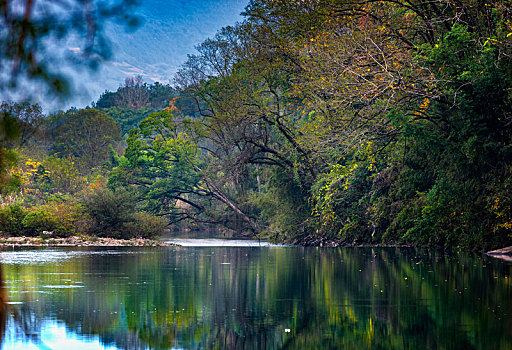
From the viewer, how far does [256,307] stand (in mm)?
8688

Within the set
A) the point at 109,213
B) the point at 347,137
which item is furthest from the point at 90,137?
the point at 347,137

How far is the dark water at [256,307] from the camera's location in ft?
21.2

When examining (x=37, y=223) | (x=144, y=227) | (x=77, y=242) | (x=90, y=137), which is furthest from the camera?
(x=90, y=137)

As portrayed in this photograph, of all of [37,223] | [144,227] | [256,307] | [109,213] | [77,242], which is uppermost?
[109,213]

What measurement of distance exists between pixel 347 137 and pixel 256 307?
436 inches

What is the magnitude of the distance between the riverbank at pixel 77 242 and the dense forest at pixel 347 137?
3.11ft

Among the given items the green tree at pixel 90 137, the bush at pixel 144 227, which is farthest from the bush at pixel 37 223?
the green tree at pixel 90 137

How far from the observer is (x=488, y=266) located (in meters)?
14.5

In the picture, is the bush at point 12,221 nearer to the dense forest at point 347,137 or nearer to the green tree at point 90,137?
the dense forest at point 347,137

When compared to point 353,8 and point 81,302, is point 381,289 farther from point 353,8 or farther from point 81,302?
point 353,8

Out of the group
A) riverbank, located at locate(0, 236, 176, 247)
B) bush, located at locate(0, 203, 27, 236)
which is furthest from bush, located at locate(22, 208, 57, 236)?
riverbank, located at locate(0, 236, 176, 247)

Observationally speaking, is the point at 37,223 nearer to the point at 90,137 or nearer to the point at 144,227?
the point at 144,227

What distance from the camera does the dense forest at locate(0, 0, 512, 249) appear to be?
635 inches

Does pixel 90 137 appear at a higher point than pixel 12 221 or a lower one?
higher
